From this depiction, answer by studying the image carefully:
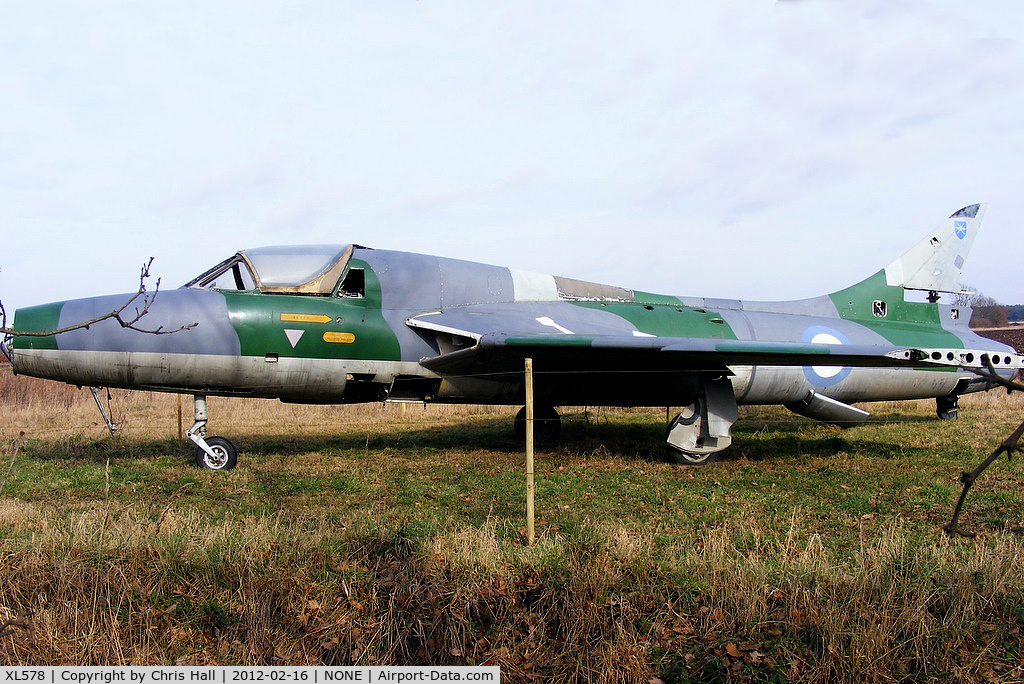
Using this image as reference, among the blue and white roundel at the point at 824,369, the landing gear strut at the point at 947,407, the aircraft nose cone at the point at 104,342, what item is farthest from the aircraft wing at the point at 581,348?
the landing gear strut at the point at 947,407

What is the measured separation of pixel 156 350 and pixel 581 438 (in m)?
7.51

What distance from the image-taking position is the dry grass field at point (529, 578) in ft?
15.0

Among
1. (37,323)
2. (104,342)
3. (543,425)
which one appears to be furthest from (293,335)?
(543,425)

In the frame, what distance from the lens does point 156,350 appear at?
9.69m

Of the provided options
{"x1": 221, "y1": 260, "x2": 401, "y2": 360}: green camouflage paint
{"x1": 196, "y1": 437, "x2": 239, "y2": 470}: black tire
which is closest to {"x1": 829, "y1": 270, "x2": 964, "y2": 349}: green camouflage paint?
{"x1": 221, "y1": 260, "x2": 401, "y2": 360}: green camouflage paint

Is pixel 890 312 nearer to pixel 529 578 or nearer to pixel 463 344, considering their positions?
pixel 463 344

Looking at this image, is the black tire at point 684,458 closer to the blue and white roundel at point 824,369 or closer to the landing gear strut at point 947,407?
the blue and white roundel at point 824,369

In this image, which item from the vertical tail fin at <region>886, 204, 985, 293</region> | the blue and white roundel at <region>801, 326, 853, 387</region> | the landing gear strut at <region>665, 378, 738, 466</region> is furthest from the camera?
the vertical tail fin at <region>886, 204, 985, 293</region>

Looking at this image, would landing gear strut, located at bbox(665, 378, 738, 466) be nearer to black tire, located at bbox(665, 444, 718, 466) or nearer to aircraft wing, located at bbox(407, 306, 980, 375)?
black tire, located at bbox(665, 444, 718, 466)

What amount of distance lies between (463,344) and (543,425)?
3.61m

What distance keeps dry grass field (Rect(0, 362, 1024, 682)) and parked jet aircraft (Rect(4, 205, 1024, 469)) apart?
1669 mm

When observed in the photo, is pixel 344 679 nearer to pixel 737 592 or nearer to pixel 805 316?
pixel 737 592

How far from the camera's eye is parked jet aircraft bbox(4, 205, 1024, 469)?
31.6ft

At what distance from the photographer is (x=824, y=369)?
490 inches
